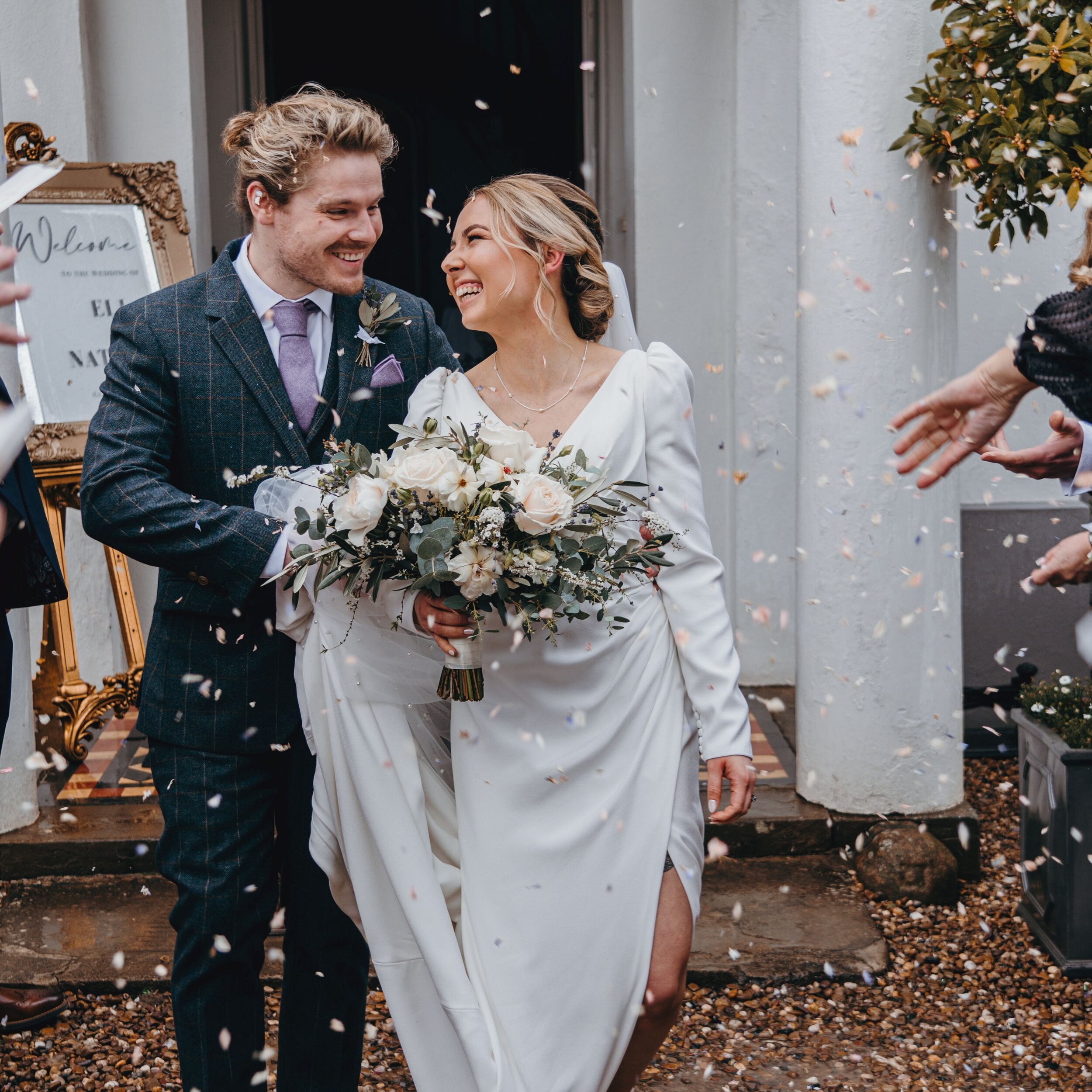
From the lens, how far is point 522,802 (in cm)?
237

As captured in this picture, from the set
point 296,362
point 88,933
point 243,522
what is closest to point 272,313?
point 296,362

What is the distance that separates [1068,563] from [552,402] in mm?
1089

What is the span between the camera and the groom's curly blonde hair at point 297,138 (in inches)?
96.6

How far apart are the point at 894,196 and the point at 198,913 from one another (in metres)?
2.98

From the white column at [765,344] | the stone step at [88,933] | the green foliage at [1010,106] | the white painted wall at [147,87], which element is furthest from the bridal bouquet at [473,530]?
the white painted wall at [147,87]

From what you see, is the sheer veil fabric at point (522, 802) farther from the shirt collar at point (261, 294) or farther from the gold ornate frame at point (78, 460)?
the gold ornate frame at point (78, 460)

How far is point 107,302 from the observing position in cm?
468

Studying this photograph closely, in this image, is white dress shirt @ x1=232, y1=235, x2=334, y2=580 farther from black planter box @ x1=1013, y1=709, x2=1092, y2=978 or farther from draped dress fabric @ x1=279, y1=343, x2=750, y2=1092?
black planter box @ x1=1013, y1=709, x2=1092, y2=978

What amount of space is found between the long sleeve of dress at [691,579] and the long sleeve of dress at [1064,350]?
2.35ft

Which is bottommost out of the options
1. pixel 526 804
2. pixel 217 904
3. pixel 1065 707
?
pixel 1065 707

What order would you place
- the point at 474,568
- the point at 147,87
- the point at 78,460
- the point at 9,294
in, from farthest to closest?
1. the point at 147,87
2. the point at 78,460
3. the point at 474,568
4. the point at 9,294

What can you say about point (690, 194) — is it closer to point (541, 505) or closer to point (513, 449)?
point (513, 449)

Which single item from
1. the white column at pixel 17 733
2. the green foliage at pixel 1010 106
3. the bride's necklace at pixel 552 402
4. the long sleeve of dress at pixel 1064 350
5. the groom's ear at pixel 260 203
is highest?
the green foliage at pixel 1010 106

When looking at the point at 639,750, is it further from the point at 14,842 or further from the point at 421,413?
the point at 14,842
